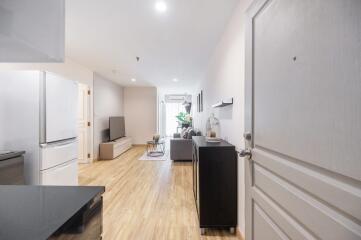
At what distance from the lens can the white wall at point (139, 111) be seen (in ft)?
26.9

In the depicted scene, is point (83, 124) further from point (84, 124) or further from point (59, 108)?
point (59, 108)

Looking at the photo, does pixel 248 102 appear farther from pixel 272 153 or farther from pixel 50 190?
pixel 50 190

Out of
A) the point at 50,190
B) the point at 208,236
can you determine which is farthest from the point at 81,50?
the point at 208,236

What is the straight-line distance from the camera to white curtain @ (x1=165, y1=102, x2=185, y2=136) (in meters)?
11.4

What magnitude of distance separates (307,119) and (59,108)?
9.16 feet

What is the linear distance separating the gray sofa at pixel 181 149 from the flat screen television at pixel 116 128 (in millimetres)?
2223

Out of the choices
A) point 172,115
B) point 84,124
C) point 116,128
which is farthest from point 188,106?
point 84,124

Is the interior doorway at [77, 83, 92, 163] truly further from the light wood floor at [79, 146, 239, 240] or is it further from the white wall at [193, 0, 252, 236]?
the white wall at [193, 0, 252, 236]

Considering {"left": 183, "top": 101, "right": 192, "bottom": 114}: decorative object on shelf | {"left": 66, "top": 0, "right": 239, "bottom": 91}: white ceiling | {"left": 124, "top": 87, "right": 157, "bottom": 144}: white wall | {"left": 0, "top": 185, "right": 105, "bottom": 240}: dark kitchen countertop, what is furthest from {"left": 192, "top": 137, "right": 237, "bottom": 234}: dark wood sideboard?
{"left": 183, "top": 101, "right": 192, "bottom": 114}: decorative object on shelf

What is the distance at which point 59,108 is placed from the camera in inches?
104

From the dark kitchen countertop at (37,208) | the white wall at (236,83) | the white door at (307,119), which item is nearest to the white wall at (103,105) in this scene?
the white wall at (236,83)

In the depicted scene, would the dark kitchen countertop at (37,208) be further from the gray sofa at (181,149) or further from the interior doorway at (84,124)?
the interior doorway at (84,124)

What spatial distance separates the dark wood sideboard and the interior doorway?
4243mm

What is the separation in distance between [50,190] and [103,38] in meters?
2.71
